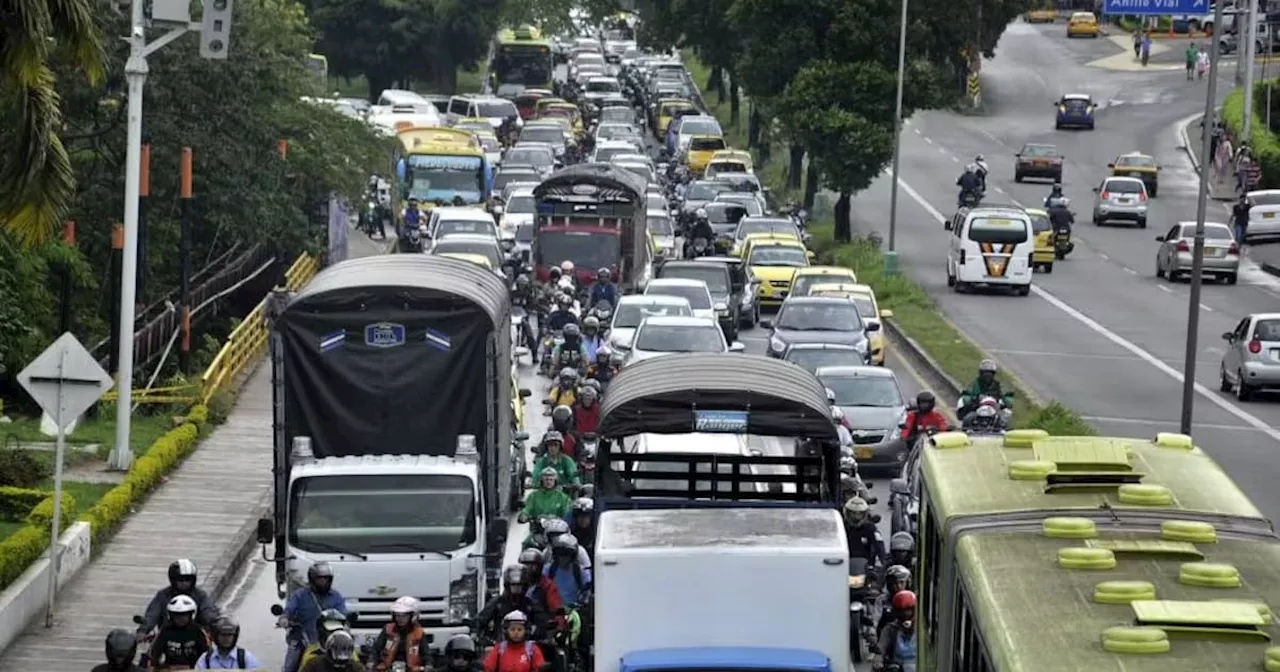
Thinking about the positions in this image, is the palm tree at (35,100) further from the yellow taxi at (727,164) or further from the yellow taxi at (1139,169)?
the yellow taxi at (1139,169)

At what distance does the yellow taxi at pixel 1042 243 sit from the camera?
54.9 m

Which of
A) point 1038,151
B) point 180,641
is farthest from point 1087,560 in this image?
point 1038,151

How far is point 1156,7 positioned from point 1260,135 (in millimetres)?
42549

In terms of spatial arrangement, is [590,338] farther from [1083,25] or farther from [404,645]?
[1083,25]

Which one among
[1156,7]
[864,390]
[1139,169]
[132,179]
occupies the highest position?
[1156,7]

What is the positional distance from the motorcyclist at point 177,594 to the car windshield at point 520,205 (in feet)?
121

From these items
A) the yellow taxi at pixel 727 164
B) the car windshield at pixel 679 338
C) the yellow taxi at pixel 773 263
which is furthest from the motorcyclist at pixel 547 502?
the yellow taxi at pixel 727 164

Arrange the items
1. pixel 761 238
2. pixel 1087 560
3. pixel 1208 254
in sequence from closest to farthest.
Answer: pixel 1087 560 < pixel 761 238 < pixel 1208 254

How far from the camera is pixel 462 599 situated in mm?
19516

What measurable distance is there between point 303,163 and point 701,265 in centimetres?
772

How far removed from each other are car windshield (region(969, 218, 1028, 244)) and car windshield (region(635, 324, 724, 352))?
54.6 feet

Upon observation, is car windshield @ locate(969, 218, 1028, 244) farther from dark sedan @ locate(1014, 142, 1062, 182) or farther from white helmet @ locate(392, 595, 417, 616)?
white helmet @ locate(392, 595, 417, 616)

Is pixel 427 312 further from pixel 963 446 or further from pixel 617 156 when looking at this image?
pixel 617 156

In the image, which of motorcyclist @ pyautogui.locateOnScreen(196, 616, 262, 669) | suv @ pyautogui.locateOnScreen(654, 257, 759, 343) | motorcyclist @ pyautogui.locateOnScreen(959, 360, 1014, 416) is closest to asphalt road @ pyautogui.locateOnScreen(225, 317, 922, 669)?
motorcyclist @ pyautogui.locateOnScreen(959, 360, 1014, 416)
